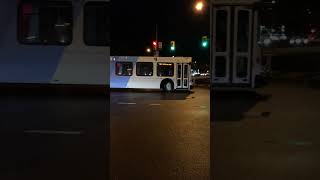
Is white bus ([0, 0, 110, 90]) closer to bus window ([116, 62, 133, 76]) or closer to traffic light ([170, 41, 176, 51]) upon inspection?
bus window ([116, 62, 133, 76])

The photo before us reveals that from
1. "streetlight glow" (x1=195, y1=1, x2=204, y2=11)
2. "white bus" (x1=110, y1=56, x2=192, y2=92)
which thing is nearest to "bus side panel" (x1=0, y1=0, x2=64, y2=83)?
"streetlight glow" (x1=195, y1=1, x2=204, y2=11)

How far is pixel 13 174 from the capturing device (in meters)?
6.04

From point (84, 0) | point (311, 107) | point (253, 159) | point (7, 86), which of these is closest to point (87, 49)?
point (84, 0)

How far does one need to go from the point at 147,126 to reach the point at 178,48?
22874 millimetres

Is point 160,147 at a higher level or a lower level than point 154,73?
lower

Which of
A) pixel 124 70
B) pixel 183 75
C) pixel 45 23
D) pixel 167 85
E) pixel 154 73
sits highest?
pixel 45 23

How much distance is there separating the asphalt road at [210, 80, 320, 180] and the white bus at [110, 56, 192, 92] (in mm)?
15527

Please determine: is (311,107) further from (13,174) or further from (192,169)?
(13,174)

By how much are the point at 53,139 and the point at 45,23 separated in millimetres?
7049

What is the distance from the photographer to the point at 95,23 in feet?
48.5

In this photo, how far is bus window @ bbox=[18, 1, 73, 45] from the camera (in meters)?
14.6

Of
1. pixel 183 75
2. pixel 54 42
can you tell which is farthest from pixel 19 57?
pixel 183 75

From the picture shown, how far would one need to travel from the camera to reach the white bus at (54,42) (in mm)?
14633

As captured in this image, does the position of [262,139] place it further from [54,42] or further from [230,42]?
[54,42]
